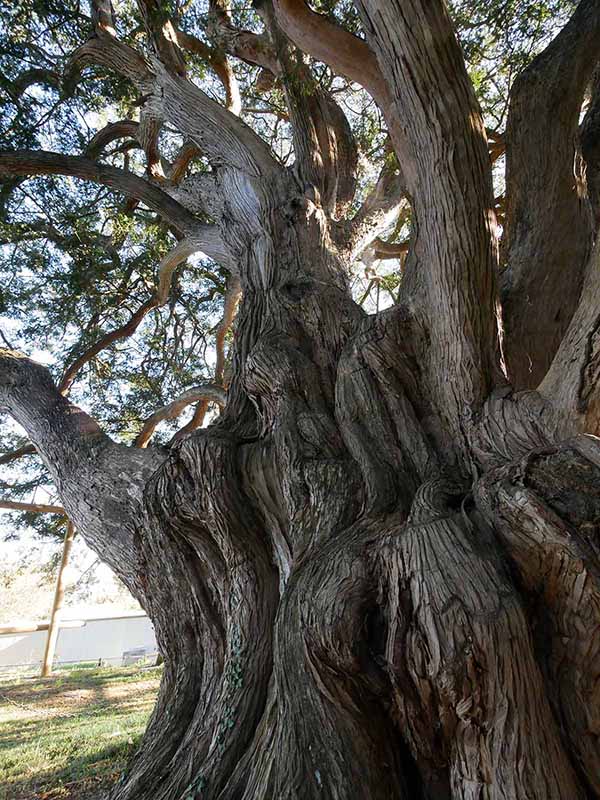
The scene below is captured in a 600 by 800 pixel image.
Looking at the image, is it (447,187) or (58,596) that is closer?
(447,187)

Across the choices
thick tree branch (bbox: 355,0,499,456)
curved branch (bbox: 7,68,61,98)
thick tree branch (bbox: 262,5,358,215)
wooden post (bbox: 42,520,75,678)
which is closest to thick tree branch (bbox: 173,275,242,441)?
thick tree branch (bbox: 262,5,358,215)

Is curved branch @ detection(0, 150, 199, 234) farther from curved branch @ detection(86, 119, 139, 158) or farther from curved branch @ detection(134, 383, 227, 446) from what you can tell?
curved branch @ detection(134, 383, 227, 446)

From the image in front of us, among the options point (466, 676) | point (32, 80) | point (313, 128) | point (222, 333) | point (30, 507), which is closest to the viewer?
point (466, 676)

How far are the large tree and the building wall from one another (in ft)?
58.7

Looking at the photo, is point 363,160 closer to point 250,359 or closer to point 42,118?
point 42,118

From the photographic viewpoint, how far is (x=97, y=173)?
457 cm

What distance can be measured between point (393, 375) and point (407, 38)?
4.73ft

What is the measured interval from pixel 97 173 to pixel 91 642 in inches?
755

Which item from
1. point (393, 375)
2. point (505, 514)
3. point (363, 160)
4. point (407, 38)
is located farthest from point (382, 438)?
point (363, 160)

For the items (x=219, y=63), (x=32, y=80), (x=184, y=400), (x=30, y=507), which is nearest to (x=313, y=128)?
(x=219, y=63)

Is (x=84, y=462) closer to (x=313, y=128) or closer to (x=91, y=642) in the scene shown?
(x=313, y=128)

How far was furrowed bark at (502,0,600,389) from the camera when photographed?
309cm

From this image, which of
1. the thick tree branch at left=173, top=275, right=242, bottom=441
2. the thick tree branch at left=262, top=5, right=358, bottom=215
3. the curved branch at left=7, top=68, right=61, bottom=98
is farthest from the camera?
the thick tree branch at left=173, top=275, right=242, bottom=441

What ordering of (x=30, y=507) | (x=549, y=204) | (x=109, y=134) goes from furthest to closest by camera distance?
(x=30, y=507)
(x=109, y=134)
(x=549, y=204)
